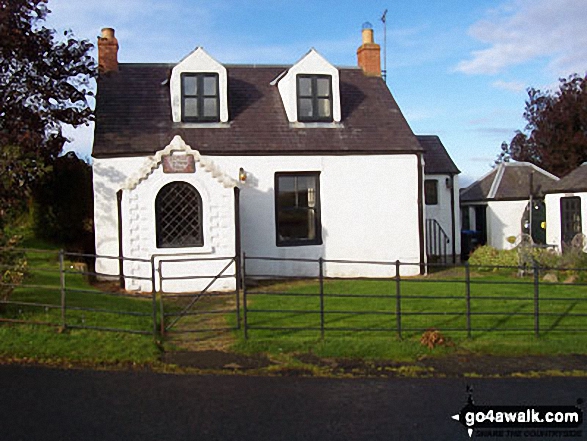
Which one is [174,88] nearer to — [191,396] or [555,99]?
[191,396]

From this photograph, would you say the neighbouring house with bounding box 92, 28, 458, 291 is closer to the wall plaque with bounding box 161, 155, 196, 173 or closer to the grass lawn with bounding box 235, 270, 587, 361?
the wall plaque with bounding box 161, 155, 196, 173

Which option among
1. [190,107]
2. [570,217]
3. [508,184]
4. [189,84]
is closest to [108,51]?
[189,84]

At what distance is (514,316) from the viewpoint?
38.1ft

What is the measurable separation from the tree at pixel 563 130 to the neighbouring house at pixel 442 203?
1374cm

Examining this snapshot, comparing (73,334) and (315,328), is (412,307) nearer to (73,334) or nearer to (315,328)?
(315,328)

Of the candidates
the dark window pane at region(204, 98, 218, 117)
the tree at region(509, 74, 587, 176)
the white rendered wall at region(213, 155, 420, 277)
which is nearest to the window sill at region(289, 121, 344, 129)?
the white rendered wall at region(213, 155, 420, 277)

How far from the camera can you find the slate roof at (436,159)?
992 inches

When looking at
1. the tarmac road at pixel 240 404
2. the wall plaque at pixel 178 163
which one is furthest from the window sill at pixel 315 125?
the tarmac road at pixel 240 404

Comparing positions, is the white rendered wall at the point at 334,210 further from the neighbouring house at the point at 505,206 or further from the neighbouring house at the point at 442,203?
the neighbouring house at the point at 505,206

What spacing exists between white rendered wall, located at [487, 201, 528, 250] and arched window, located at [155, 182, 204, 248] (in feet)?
53.8

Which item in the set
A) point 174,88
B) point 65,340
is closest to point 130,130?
point 174,88

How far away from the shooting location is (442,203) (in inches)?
982

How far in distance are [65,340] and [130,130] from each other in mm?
9061

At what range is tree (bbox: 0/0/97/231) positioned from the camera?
14440 mm
